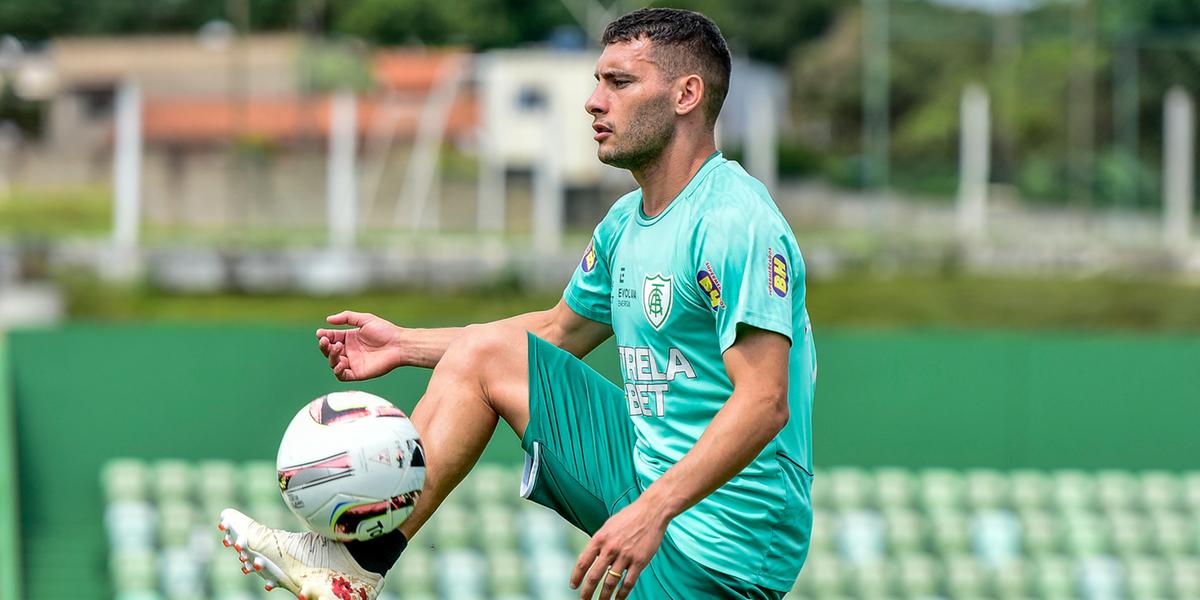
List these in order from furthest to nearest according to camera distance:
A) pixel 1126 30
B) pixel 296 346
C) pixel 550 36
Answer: pixel 550 36 < pixel 1126 30 < pixel 296 346

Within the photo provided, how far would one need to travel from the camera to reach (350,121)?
19156 millimetres

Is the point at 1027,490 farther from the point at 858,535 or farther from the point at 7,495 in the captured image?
the point at 7,495

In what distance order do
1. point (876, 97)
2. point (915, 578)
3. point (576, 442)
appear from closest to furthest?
point (576, 442) → point (915, 578) → point (876, 97)

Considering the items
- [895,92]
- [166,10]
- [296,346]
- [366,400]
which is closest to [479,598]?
[296,346]

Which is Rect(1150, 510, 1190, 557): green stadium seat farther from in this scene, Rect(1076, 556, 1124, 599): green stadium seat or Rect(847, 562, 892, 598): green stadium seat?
Rect(847, 562, 892, 598): green stadium seat

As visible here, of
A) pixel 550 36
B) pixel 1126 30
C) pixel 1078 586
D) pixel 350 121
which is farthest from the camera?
pixel 550 36

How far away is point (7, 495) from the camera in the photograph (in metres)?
8.80

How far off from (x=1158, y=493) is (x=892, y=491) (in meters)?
1.79

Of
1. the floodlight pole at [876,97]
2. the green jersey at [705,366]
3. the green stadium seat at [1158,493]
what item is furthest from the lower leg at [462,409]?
the floodlight pole at [876,97]

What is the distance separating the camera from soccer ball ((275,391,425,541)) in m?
3.65

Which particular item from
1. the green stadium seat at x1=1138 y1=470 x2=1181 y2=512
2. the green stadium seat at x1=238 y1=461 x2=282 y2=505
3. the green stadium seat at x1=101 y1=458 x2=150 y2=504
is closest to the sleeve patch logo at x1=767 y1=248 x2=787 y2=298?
the green stadium seat at x1=238 y1=461 x2=282 y2=505

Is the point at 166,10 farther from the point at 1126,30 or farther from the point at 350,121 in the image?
the point at 1126,30

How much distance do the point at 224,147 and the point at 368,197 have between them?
5.80ft

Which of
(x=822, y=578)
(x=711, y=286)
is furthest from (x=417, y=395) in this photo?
(x=711, y=286)
